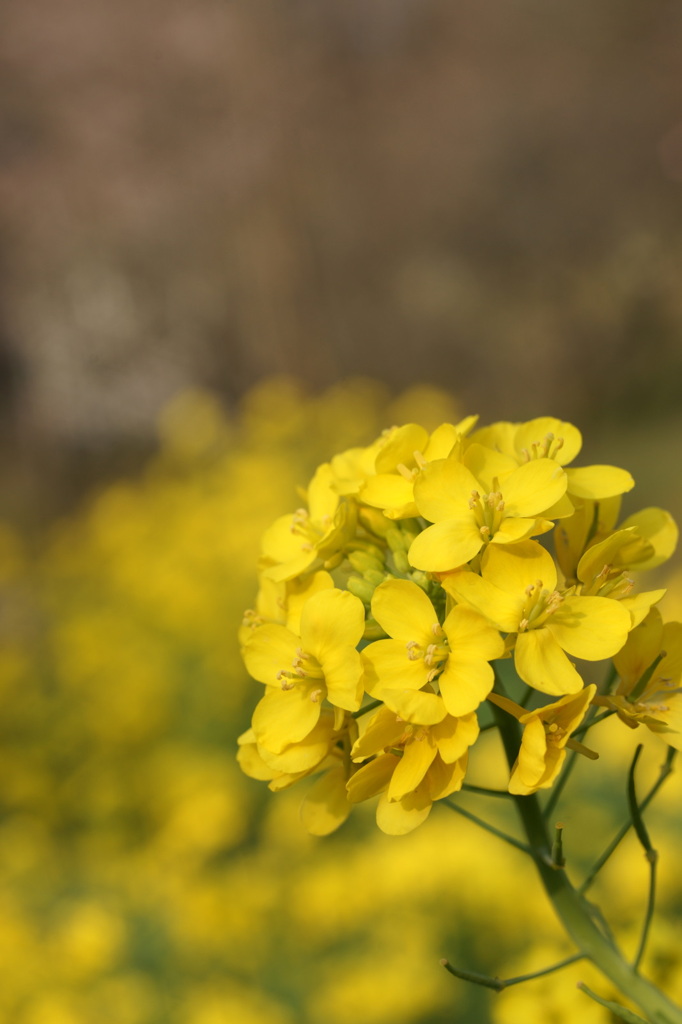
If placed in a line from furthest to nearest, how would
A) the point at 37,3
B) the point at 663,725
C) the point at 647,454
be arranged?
1. the point at 37,3
2. the point at 647,454
3. the point at 663,725

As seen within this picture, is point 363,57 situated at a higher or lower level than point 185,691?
higher

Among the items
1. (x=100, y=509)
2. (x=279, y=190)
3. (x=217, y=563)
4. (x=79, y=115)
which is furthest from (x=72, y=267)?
(x=217, y=563)

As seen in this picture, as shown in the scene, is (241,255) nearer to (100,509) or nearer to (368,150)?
(368,150)

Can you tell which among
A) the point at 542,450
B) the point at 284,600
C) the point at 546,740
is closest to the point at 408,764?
the point at 546,740

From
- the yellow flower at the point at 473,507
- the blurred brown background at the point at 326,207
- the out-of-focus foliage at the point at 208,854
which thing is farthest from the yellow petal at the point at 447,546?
the blurred brown background at the point at 326,207

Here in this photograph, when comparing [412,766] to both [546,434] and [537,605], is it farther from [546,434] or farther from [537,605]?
[546,434]

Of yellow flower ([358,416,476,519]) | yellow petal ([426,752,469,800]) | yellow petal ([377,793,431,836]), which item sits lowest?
yellow petal ([377,793,431,836])

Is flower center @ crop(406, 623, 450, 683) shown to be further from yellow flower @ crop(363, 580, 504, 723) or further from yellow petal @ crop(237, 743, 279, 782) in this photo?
yellow petal @ crop(237, 743, 279, 782)

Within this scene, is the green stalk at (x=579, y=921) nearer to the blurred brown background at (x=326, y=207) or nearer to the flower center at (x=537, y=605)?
the flower center at (x=537, y=605)

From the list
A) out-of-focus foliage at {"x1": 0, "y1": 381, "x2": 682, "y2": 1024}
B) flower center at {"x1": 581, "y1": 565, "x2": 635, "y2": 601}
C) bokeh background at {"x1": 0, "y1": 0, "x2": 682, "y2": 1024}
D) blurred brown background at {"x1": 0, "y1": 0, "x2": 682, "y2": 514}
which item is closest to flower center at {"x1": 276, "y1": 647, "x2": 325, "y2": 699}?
flower center at {"x1": 581, "y1": 565, "x2": 635, "y2": 601}
